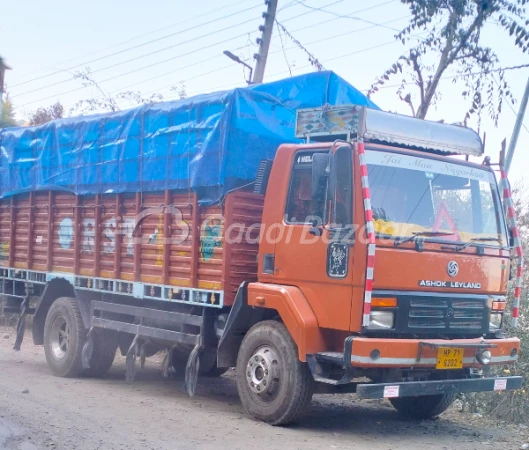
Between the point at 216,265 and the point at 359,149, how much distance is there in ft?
6.78

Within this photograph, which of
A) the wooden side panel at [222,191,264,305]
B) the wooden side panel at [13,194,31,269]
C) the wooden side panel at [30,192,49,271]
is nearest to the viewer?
the wooden side panel at [222,191,264,305]

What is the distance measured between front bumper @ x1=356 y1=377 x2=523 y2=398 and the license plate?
0.16 metres

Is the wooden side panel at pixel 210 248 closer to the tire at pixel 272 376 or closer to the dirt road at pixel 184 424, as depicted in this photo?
the tire at pixel 272 376

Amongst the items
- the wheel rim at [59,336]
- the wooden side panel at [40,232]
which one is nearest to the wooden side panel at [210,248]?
the wheel rim at [59,336]

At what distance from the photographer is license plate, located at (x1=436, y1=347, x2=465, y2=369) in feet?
22.0

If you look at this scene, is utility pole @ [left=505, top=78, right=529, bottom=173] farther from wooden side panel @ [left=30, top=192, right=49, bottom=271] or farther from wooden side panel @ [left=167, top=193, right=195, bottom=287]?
wooden side panel @ [left=30, top=192, right=49, bottom=271]

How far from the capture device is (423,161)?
7152 mm

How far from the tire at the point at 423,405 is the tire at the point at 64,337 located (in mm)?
4185

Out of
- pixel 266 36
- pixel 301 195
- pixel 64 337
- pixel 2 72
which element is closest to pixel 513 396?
pixel 301 195

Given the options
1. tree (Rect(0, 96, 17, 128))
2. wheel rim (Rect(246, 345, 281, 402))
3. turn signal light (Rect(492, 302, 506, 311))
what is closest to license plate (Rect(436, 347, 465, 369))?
turn signal light (Rect(492, 302, 506, 311))

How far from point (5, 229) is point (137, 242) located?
11.5 feet

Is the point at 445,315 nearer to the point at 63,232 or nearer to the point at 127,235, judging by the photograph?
the point at 127,235

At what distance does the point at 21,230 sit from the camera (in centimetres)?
1111

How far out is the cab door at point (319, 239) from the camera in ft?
21.7
